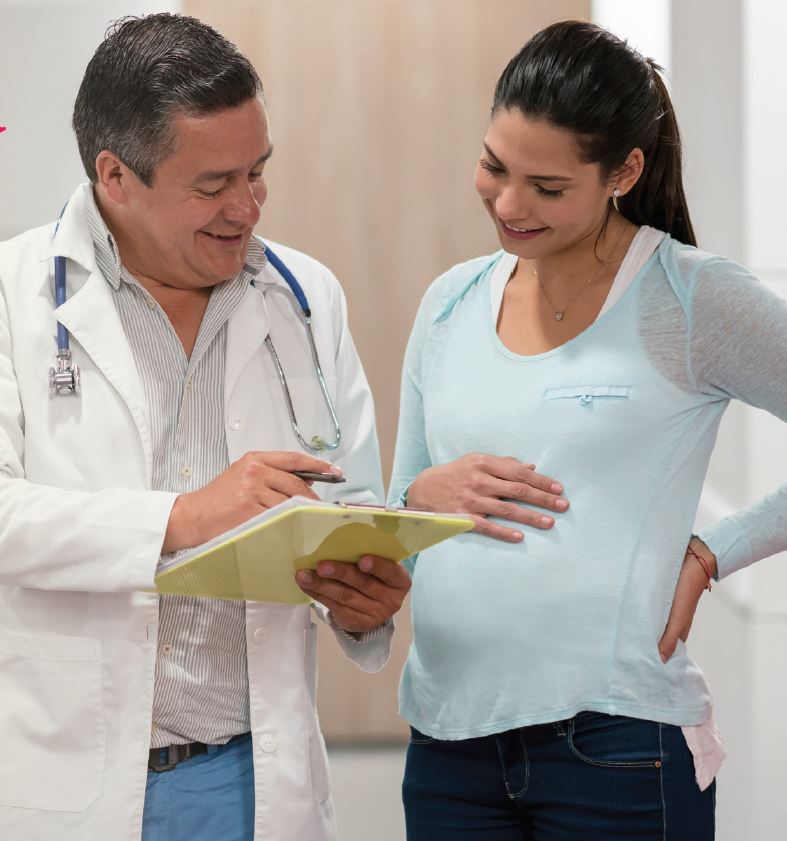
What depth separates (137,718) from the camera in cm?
144

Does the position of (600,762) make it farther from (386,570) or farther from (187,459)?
(187,459)

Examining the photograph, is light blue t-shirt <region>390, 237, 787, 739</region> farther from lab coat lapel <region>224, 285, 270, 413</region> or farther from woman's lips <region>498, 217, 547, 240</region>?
lab coat lapel <region>224, 285, 270, 413</region>

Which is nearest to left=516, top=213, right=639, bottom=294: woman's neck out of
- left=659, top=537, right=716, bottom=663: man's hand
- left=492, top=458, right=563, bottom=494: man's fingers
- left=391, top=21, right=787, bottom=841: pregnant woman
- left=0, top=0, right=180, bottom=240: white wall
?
left=391, top=21, right=787, bottom=841: pregnant woman

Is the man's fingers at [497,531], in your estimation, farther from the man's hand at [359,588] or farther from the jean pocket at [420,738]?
the jean pocket at [420,738]

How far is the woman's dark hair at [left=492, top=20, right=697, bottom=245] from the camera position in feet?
4.94

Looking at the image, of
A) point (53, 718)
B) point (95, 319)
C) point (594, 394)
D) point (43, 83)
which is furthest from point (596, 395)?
point (43, 83)

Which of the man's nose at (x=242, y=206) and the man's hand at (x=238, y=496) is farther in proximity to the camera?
the man's nose at (x=242, y=206)

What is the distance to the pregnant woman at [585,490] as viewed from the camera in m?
1.45

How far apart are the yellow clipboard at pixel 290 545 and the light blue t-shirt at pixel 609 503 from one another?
0.19 meters

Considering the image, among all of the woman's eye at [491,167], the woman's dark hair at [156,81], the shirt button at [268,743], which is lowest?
the shirt button at [268,743]

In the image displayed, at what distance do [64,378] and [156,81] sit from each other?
41 centimetres

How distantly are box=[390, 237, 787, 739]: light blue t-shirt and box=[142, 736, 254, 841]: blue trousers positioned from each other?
0.87 ft

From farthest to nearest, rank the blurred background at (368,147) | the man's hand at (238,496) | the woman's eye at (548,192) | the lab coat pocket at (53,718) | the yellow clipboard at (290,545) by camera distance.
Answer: the blurred background at (368,147) → the woman's eye at (548,192) → the lab coat pocket at (53,718) → the man's hand at (238,496) → the yellow clipboard at (290,545)

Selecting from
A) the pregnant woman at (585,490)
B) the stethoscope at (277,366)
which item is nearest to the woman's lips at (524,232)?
the pregnant woman at (585,490)
